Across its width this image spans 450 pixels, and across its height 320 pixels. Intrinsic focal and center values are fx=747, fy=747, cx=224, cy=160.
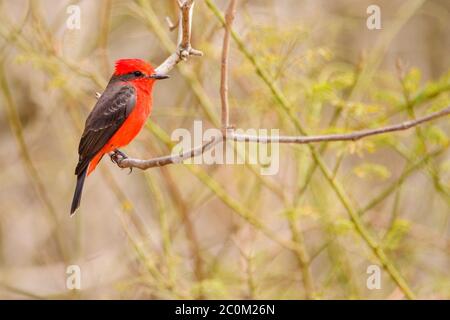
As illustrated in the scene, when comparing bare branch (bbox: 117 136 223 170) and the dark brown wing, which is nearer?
bare branch (bbox: 117 136 223 170)

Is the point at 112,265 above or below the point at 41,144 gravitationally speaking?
below

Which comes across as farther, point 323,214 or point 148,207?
point 148,207

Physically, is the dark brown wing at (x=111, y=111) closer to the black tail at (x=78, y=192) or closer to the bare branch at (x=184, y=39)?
the black tail at (x=78, y=192)

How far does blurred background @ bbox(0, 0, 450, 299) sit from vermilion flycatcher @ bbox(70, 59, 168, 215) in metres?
0.35

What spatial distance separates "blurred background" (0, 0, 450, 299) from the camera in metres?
4.59

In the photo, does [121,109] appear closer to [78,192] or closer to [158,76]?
[158,76]

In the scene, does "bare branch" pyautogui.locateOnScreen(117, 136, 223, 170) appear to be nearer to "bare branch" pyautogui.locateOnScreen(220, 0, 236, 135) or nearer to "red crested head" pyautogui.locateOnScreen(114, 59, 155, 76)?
"bare branch" pyautogui.locateOnScreen(220, 0, 236, 135)

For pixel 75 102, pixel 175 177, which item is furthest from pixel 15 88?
pixel 175 177

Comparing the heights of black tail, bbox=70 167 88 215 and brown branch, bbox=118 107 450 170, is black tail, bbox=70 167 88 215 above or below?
above

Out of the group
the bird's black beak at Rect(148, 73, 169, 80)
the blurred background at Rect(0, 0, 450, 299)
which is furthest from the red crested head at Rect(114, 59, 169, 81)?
the blurred background at Rect(0, 0, 450, 299)

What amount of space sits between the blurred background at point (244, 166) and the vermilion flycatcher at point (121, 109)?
355 mm
